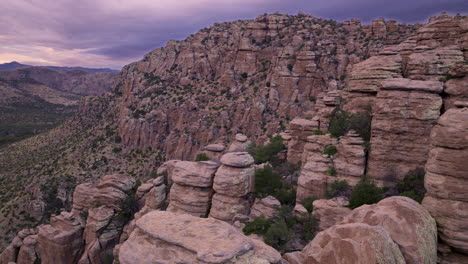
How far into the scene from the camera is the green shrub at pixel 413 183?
63.8ft

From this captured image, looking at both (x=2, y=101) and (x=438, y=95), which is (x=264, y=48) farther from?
(x=2, y=101)

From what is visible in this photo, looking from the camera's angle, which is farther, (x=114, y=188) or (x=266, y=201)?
(x=114, y=188)

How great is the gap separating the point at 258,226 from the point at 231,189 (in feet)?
12.9

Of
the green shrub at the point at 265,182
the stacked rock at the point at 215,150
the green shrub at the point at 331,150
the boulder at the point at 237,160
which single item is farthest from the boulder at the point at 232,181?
the stacked rock at the point at 215,150

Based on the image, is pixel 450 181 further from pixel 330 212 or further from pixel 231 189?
pixel 231 189

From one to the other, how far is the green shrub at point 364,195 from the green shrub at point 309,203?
139 inches

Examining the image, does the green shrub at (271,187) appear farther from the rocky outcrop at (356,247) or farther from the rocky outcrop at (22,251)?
the rocky outcrop at (22,251)

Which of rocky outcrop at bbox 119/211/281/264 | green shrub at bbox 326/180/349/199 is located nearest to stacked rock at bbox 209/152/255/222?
green shrub at bbox 326/180/349/199

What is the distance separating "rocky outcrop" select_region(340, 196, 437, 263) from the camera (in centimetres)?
1173

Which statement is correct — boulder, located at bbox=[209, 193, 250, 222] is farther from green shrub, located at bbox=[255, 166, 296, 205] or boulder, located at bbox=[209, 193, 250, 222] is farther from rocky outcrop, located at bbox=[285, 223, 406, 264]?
rocky outcrop, located at bbox=[285, 223, 406, 264]

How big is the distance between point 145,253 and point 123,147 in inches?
2436

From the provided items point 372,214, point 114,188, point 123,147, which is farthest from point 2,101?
point 372,214

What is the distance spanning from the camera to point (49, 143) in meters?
75.6

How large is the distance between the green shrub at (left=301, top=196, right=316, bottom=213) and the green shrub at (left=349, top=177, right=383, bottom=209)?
3.54 metres
